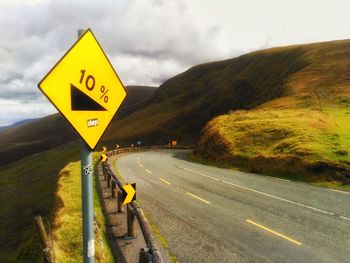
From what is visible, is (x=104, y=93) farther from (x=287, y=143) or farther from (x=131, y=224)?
(x=287, y=143)

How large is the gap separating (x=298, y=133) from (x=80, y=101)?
2876cm

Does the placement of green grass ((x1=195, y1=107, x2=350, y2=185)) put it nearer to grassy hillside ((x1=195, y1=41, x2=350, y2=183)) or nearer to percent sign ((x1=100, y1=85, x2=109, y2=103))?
grassy hillside ((x1=195, y1=41, x2=350, y2=183))

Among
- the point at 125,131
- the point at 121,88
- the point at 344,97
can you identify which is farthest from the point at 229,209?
the point at 125,131

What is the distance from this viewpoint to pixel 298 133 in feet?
97.7

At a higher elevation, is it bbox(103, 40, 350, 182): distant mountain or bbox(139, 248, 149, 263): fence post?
bbox(103, 40, 350, 182): distant mountain

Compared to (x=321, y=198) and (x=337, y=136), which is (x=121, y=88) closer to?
(x=321, y=198)

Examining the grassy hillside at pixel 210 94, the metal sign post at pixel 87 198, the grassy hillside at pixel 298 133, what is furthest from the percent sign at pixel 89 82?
the grassy hillside at pixel 210 94

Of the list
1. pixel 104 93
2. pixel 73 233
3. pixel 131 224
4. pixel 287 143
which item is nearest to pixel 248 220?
pixel 131 224

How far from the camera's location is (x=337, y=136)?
27172mm

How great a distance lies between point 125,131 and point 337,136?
121862 millimetres

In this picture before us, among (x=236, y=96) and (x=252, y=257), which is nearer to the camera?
(x=252, y=257)

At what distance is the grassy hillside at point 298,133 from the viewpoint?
78.5 feet

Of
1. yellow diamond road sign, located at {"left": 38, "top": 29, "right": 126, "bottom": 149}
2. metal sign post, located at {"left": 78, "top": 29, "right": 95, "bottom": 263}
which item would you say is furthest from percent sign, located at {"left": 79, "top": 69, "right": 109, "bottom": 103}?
metal sign post, located at {"left": 78, "top": 29, "right": 95, "bottom": 263}

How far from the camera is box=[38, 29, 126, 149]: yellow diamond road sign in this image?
10.1 ft
